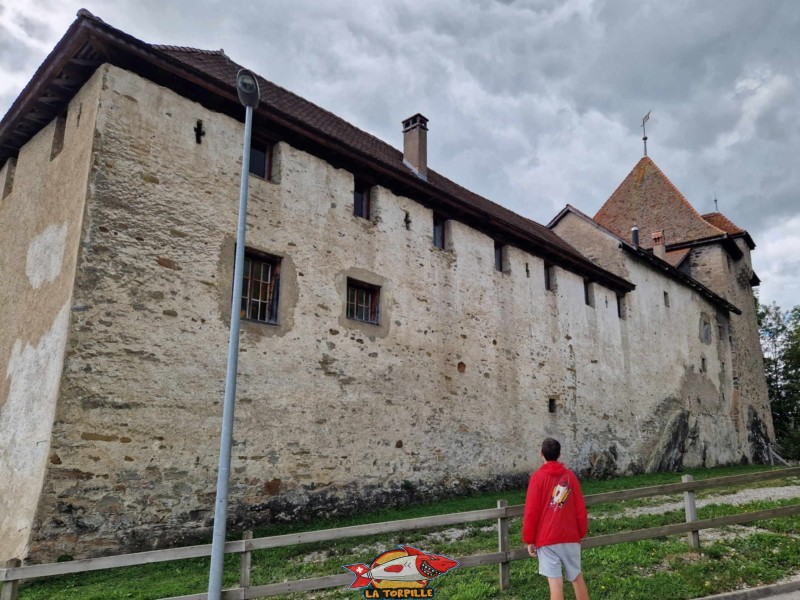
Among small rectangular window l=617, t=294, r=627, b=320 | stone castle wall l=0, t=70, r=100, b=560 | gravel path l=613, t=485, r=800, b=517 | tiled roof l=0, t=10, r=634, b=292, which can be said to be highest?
tiled roof l=0, t=10, r=634, b=292

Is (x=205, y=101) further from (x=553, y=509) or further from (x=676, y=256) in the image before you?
(x=676, y=256)

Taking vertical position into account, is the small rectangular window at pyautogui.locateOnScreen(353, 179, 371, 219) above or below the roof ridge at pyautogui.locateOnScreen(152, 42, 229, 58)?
below

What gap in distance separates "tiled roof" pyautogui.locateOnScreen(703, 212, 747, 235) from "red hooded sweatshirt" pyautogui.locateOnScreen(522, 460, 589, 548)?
2711cm

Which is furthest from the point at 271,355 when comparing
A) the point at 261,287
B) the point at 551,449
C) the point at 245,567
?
the point at 551,449

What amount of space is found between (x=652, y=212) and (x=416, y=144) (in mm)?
16560

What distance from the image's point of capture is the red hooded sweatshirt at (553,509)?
14.5 ft

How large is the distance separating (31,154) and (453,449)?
9520 millimetres

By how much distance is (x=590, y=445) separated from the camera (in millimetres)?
15766

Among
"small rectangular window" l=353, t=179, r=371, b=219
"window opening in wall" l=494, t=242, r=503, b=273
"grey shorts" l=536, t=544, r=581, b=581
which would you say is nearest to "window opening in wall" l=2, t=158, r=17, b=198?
"small rectangular window" l=353, t=179, r=371, b=219

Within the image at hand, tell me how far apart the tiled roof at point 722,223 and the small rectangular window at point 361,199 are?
22.5 m

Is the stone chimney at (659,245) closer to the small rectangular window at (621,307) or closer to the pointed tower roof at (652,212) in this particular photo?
the pointed tower roof at (652,212)

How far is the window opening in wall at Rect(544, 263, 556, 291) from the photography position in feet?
52.2

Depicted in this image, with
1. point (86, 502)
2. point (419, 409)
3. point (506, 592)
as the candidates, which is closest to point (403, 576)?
point (506, 592)

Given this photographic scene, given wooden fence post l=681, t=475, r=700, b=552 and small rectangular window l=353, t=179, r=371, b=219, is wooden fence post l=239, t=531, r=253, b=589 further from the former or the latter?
Result: small rectangular window l=353, t=179, r=371, b=219
